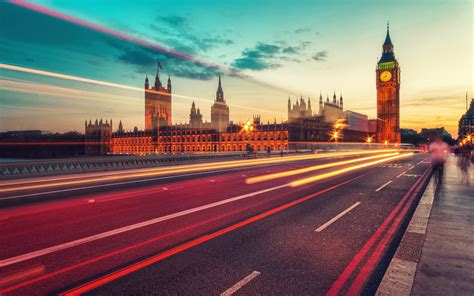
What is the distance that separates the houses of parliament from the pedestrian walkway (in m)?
107

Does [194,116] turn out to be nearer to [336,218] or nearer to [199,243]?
[336,218]

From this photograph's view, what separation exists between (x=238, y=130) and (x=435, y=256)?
414ft

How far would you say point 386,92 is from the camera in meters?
154

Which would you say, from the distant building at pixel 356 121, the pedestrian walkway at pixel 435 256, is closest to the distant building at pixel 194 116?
Answer: the distant building at pixel 356 121

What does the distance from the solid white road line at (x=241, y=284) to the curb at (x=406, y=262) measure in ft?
6.10

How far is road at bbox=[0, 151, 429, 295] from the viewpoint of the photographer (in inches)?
172

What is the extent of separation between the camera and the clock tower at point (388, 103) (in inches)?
5886

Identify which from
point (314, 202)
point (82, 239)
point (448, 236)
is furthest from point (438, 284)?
point (82, 239)

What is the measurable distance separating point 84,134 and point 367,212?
16572 cm

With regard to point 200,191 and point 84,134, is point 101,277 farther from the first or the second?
point 84,134

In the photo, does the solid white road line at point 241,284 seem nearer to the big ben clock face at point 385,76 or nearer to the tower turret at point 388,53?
the big ben clock face at point 385,76

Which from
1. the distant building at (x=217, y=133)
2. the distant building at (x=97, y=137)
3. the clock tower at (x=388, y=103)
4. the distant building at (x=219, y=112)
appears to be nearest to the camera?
the distant building at (x=217, y=133)

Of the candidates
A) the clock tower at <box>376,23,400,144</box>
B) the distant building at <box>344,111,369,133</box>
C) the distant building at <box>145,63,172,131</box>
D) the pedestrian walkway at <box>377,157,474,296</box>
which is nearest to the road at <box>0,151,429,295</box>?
the pedestrian walkway at <box>377,157,474,296</box>

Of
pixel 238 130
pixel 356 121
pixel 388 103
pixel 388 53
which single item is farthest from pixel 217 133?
pixel 388 53
